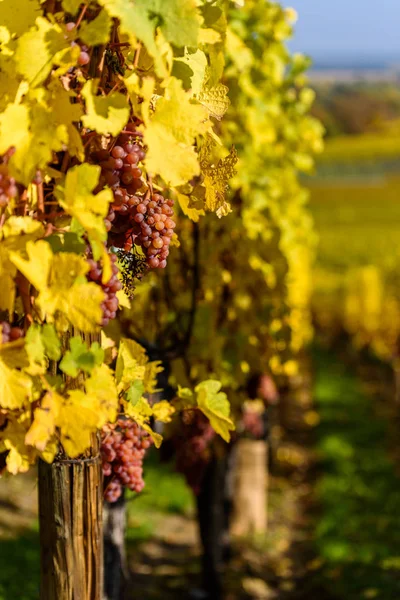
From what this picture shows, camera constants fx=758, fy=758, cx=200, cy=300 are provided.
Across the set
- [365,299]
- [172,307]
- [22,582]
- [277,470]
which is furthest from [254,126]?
[365,299]

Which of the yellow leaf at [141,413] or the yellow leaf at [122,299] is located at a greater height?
the yellow leaf at [122,299]

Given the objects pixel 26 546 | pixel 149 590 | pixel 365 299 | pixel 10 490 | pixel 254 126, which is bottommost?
pixel 149 590

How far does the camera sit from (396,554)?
7102mm

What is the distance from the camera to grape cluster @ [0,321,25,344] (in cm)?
174

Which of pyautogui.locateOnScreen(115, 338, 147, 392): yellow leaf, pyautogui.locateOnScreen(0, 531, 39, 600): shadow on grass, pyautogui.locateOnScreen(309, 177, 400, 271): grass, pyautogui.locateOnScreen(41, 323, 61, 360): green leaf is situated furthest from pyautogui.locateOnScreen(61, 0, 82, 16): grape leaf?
pyautogui.locateOnScreen(309, 177, 400, 271): grass

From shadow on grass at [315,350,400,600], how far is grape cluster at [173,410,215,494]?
6.70ft

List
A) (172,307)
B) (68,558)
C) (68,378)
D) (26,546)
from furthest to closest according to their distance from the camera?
(26,546) < (172,307) < (68,558) < (68,378)

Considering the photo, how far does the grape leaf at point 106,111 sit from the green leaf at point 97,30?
9cm

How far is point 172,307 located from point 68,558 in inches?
92.0

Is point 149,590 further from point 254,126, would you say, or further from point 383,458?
point 383,458

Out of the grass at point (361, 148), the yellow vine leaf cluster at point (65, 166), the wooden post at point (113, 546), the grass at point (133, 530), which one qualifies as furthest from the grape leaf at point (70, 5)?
the grass at point (361, 148)

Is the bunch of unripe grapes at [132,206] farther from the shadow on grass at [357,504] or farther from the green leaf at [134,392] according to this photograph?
the shadow on grass at [357,504]

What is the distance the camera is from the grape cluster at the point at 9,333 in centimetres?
174

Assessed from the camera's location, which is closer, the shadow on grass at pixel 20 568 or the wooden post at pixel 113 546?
the wooden post at pixel 113 546
